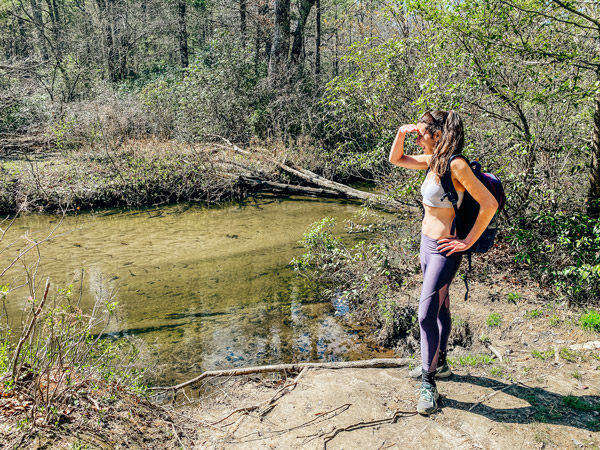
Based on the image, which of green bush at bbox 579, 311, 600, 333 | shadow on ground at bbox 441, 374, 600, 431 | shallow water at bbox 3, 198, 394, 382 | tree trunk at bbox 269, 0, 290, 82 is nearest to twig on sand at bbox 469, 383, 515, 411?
shadow on ground at bbox 441, 374, 600, 431

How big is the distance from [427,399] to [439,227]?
1.34m

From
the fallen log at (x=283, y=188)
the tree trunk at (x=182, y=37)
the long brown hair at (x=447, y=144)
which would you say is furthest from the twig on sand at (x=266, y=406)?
the tree trunk at (x=182, y=37)

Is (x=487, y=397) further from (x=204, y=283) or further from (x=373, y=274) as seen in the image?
(x=204, y=283)

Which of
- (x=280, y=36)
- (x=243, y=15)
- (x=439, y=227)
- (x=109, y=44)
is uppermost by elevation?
(x=243, y=15)

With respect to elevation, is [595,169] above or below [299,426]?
above

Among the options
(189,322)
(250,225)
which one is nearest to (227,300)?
(189,322)

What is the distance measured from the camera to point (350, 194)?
13.3 m

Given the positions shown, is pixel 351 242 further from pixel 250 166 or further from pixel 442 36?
pixel 250 166

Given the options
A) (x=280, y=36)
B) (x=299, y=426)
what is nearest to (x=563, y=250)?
(x=299, y=426)

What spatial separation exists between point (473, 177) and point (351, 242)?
21.6ft

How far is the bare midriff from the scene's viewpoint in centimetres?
330

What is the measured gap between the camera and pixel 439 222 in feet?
10.9

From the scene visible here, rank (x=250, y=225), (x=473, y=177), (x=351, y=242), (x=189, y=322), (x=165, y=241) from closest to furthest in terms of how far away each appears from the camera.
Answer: (x=473, y=177)
(x=189, y=322)
(x=351, y=242)
(x=165, y=241)
(x=250, y=225)

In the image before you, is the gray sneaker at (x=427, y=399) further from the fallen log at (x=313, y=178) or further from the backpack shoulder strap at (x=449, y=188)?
the fallen log at (x=313, y=178)
